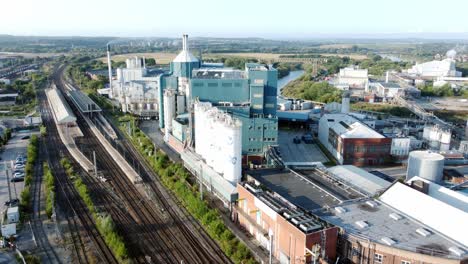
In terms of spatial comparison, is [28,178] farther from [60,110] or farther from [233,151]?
[60,110]

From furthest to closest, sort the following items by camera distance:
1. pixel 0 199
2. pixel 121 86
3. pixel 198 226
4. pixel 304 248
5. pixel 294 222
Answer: pixel 121 86
pixel 0 199
pixel 198 226
pixel 294 222
pixel 304 248

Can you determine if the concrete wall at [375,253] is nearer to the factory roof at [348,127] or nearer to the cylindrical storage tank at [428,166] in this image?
the cylindrical storage tank at [428,166]

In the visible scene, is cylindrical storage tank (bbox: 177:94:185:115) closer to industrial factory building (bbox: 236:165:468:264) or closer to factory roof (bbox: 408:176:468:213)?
industrial factory building (bbox: 236:165:468:264)

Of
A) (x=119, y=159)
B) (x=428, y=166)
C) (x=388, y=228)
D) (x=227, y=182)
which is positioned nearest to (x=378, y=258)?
(x=388, y=228)

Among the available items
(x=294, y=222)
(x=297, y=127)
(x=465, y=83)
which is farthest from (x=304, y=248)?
(x=465, y=83)

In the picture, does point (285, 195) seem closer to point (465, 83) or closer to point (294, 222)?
point (294, 222)

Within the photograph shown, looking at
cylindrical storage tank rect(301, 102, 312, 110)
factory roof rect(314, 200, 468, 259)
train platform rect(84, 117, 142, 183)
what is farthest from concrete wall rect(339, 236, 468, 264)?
cylindrical storage tank rect(301, 102, 312, 110)
